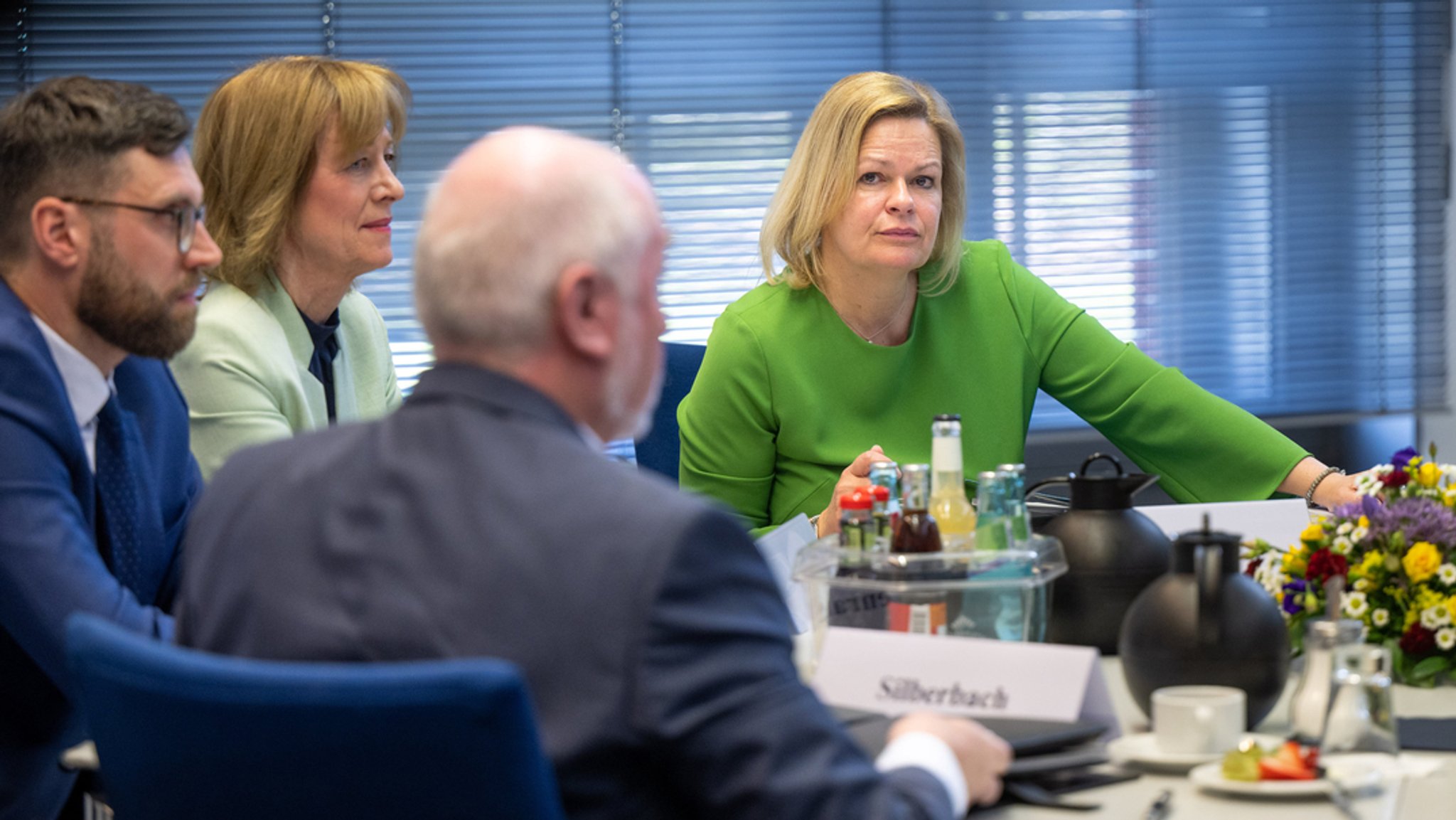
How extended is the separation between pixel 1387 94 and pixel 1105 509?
11.5ft

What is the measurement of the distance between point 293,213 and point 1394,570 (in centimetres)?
175

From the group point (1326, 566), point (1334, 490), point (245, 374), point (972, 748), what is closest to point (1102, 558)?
point (1326, 566)

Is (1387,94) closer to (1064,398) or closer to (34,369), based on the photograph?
(1064,398)

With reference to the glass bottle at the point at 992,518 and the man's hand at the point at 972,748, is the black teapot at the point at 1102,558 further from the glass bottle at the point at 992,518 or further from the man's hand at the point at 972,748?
the man's hand at the point at 972,748

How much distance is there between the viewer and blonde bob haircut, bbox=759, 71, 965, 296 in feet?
8.54

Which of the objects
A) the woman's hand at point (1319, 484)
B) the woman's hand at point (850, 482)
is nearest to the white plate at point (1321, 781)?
the woman's hand at point (850, 482)

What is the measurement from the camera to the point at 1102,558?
1.62 m

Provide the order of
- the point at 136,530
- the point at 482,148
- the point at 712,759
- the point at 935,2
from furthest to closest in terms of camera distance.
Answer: the point at 935,2 → the point at 136,530 → the point at 482,148 → the point at 712,759

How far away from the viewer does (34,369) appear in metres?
1.66

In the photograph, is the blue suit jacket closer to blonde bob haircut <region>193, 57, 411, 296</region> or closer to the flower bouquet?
blonde bob haircut <region>193, 57, 411, 296</region>

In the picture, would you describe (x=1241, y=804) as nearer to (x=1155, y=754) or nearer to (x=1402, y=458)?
(x=1155, y=754)

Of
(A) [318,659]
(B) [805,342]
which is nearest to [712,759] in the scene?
(A) [318,659]

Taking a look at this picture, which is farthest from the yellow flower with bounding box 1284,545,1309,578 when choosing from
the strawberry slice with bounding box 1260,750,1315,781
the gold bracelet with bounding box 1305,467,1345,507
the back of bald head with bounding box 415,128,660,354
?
the back of bald head with bounding box 415,128,660,354

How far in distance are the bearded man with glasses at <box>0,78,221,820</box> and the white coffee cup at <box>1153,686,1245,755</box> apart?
1078 mm
